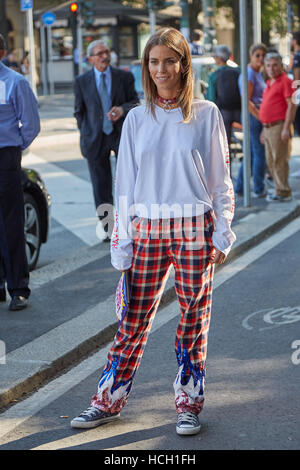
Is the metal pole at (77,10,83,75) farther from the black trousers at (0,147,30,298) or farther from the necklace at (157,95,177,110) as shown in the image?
the necklace at (157,95,177,110)

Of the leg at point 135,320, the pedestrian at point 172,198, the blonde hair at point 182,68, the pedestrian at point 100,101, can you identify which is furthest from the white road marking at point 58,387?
the pedestrian at point 100,101

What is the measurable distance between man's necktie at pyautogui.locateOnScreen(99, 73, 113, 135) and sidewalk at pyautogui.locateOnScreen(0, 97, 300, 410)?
1.15m

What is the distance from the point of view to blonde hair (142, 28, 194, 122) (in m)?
4.07

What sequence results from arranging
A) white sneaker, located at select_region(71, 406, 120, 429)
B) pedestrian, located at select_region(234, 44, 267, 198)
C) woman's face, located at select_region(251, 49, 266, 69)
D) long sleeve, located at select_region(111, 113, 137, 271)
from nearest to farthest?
long sleeve, located at select_region(111, 113, 137, 271)
white sneaker, located at select_region(71, 406, 120, 429)
pedestrian, located at select_region(234, 44, 267, 198)
woman's face, located at select_region(251, 49, 266, 69)

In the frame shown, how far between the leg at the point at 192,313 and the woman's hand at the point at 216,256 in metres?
0.03

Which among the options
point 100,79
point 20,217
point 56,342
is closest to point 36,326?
point 56,342

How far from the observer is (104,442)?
4.23 meters

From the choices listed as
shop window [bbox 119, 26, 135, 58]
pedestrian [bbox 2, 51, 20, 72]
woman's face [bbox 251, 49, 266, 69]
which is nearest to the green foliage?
shop window [bbox 119, 26, 135, 58]

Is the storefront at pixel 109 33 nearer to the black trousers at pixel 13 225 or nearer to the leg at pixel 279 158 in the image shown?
the leg at pixel 279 158

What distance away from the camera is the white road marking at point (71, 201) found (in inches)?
412

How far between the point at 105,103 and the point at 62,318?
316cm

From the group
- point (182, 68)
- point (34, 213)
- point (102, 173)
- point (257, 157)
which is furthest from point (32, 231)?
point (257, 157)

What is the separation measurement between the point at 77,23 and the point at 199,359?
33.3m

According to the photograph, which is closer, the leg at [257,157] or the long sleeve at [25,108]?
the long sleeve at [25,108]
